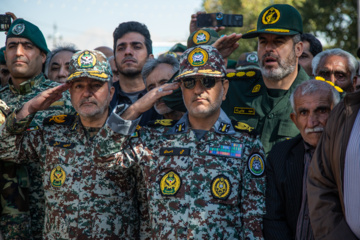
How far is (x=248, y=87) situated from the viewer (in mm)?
4422

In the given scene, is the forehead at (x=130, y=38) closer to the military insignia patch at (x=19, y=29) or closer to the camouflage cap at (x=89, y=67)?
the military insignia patch at (x=19, y=29)

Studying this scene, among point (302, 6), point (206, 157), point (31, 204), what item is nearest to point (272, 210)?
point (206, 157)

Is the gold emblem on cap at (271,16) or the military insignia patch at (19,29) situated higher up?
the gold emblem on cap at (271,16)

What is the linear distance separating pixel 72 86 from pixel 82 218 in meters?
1.12

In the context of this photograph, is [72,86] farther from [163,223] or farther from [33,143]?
[163,223]

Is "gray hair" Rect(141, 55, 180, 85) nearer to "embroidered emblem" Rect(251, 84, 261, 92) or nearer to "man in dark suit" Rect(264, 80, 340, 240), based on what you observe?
"embroidered emblem" Rect(251, 84, 261, 92)

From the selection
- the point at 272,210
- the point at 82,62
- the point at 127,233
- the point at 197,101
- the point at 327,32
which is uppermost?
the point at 327,32

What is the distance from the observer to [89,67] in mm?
3994

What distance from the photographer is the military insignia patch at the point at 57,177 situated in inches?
152

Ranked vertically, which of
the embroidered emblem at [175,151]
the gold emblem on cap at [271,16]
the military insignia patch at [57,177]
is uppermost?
the gold emblem on cap at [271,16]

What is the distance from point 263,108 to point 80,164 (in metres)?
1.65

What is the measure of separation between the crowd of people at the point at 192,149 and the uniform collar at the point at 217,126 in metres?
0.01

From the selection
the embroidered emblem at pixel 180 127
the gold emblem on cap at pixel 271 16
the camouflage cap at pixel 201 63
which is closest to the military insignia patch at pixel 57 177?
the embroidered emblem at pixel 180 127

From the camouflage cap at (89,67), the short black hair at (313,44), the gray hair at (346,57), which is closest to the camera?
the camouflage cap at (89,67)
